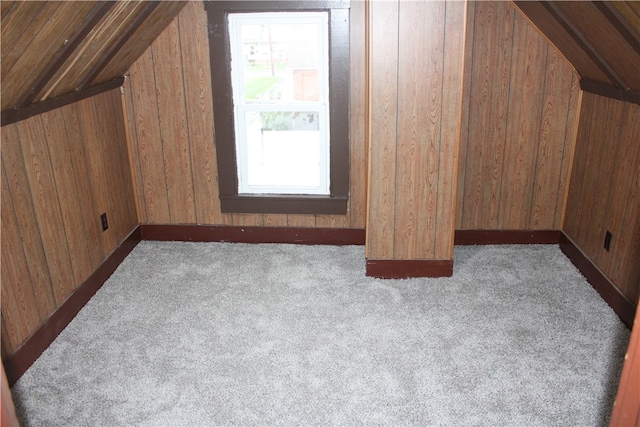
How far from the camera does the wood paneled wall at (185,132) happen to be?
3.50m

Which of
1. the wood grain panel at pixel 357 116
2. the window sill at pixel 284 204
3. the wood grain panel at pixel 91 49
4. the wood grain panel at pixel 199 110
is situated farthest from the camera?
the window sill at pixel 284 204

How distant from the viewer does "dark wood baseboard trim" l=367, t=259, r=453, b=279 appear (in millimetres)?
3270

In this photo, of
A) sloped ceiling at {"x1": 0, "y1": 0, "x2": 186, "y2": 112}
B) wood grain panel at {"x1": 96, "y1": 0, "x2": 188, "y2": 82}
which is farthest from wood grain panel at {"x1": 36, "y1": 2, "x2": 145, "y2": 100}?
wood grain panel at {"x1": 96, "y1": 0, "x2": 188, "y2": 82}

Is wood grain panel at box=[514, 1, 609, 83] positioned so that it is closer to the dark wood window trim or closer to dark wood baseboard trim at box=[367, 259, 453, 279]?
the dark wood window trim

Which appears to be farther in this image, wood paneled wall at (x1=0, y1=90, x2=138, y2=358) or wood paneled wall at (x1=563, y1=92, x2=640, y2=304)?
wood paneled wall at (x1=563, y1=92, x2=640, y2=304)

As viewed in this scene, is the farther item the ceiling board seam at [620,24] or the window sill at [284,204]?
the window sill at [284,204]

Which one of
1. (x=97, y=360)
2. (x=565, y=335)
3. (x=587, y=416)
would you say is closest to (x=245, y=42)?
(x=97, y=360)

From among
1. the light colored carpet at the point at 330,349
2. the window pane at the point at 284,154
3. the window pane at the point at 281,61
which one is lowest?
the light colored carpet at the point at 330,349

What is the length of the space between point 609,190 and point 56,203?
123 inches

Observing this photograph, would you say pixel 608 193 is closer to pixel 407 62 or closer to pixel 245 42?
pixel 407 62

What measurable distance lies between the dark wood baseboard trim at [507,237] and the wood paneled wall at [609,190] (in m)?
0.15

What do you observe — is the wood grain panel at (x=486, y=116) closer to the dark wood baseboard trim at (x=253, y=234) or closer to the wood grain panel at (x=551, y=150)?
the wood grain panel at (x=551, y=150)

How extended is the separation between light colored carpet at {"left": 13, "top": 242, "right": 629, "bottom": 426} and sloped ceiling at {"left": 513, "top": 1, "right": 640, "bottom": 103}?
3.89 feet

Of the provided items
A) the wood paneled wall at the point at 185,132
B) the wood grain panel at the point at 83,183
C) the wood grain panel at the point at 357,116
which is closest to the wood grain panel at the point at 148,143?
the wood paneled wall at the point at 185,132
